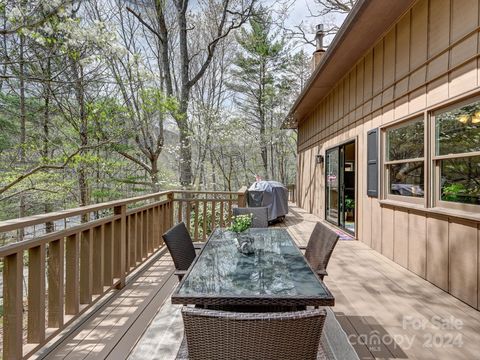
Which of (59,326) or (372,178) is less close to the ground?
(372,178)

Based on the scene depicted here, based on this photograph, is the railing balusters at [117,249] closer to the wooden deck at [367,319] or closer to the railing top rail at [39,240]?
the wooden deck at [367,319]

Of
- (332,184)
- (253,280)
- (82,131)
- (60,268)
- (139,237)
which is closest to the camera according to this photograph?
(253,280)

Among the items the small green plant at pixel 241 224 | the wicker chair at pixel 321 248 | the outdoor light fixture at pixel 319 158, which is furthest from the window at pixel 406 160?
the outdoor light fixture at pixel 319 158

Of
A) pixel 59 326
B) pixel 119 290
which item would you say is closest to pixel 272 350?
pixel 59 326

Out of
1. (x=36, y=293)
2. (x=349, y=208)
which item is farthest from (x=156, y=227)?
(x=349, y=208)

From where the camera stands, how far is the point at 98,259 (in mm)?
2742

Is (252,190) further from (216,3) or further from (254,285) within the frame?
(216,3)

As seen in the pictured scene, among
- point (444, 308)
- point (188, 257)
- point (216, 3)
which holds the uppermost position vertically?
point (216, 3)

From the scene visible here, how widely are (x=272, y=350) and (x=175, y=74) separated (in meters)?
13.7

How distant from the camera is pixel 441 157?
3.29 m

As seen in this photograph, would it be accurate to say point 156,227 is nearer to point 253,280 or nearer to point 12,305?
point 12,305

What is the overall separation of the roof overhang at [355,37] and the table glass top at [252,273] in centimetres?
344

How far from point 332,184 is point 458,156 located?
14.1 feet

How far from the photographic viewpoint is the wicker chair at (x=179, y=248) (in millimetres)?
2188
